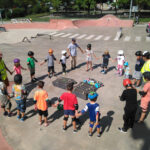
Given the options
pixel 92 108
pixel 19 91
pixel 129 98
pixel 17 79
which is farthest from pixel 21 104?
pixel 129 98

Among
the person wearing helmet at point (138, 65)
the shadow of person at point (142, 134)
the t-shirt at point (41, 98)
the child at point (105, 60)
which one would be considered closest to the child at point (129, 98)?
the shadow of person at point (142, 134)

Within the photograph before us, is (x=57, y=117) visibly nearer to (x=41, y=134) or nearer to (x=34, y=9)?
(x=41, y=134)

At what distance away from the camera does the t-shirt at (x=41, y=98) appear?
5026 millimetres

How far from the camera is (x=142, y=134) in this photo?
5215mm

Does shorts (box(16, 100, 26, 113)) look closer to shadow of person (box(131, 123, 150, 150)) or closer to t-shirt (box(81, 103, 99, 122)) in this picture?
t-shirt (box(81, 103, 99, 122))

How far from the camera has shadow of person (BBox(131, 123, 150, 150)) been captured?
4.84 meters

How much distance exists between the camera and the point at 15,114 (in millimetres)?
6309

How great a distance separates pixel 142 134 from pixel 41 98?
344 centimetres

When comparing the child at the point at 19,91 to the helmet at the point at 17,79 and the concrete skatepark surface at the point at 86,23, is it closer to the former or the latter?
the helmet at the point at 17,79

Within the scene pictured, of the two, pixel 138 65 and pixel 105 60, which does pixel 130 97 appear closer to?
pixel 138 65

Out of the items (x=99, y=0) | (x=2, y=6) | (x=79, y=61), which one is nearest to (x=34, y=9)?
(x=2, y=6)

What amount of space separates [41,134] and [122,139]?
2.61 meters

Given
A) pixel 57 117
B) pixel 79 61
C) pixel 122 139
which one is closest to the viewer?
pixel 122 139

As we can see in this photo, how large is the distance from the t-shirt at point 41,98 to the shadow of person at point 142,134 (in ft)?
9.86
